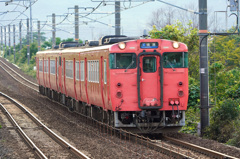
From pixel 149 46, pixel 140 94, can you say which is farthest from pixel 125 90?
pixel 149 46

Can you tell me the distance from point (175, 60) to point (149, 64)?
759 millimetres

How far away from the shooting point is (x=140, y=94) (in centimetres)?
1375

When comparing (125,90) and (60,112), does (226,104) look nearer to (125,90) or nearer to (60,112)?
(125,90)

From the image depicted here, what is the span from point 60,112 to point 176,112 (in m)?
9.85

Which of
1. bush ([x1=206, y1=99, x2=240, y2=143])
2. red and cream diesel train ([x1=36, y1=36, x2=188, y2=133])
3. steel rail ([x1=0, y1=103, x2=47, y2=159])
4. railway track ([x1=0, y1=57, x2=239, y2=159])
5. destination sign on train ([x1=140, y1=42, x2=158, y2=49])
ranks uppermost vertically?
destination sign on train ([x1=140, y1=42, x2=158, y2=49])

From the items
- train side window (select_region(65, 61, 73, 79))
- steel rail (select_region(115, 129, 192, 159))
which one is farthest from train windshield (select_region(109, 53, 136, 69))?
train side window (select_region(65, 61, 73, 79))

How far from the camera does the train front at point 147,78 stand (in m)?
13.7

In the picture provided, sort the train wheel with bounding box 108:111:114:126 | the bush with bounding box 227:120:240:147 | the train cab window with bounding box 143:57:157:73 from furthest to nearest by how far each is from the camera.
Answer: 1. the train wheel with bounding box 108:111:114:126
2. the train cab window with bounding box 143:57:157:73
3. the bush with bounding box 227:120:240:147

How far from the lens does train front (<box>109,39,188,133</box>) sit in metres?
13.7

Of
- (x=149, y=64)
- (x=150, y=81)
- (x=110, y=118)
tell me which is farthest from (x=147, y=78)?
(x=110, y=118)

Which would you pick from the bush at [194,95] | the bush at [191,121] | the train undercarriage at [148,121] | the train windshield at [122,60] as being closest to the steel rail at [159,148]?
the train undercarriage at [148,121]

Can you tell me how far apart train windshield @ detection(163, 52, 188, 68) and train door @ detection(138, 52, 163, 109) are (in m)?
0.23

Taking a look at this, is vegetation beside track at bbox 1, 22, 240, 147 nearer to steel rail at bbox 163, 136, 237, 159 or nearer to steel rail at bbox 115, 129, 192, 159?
steel rail at bbox 163, 136, 237, 159

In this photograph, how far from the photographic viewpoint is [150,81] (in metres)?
13.8
